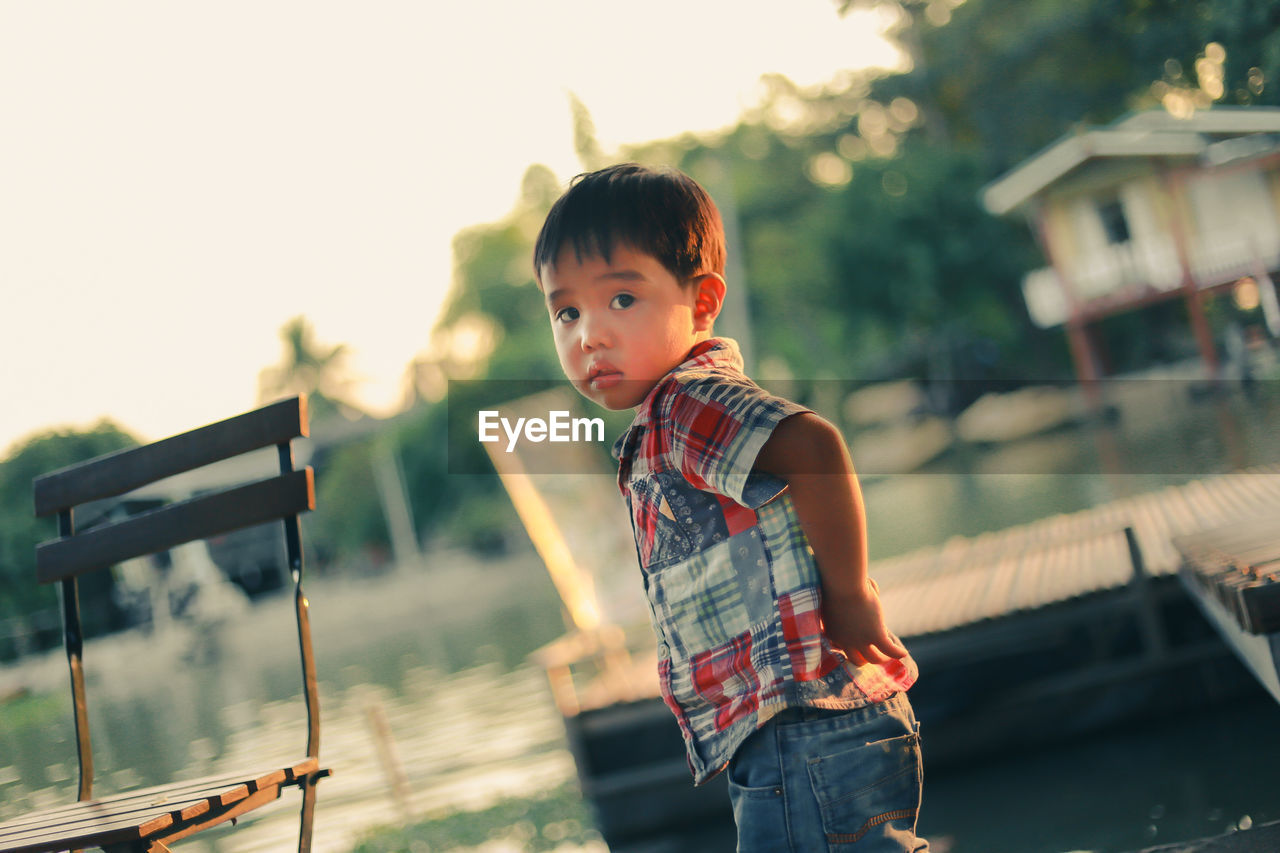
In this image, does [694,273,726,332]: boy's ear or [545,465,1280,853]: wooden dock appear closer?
[694,273,726,332]: boy's ear

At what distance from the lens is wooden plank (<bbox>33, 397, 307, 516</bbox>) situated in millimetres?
1539

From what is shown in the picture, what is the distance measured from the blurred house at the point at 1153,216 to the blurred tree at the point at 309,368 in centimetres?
2987

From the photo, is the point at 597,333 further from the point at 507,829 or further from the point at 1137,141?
the point at 1137,141

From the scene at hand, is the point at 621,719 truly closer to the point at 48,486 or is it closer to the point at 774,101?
the point at 48,486

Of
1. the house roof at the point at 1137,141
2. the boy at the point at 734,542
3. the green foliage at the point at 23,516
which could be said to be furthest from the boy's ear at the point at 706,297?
the green foliage at the point at 23,516

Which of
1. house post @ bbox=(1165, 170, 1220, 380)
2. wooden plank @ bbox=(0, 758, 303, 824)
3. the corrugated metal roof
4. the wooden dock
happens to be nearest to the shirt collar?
wooden plank @ bbox=(0, 758, 303, 824)

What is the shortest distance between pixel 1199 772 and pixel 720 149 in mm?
26274

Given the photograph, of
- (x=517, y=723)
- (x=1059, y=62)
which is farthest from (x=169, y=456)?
(x=1059, y=62)

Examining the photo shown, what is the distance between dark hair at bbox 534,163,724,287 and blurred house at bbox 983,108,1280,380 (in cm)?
299

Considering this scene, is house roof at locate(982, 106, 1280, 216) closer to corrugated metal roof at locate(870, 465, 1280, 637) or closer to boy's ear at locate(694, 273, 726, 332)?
corrugated metal roof at locate(870, 465, 1280, 637)

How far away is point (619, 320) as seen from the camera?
1104 millimetres

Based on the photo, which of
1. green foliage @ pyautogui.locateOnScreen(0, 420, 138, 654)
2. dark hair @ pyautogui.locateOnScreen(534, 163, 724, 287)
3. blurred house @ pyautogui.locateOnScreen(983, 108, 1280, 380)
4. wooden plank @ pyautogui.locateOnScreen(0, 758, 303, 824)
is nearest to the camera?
dark hair @ pyautogui.locateOnScreen(534, 163, 724, 287)

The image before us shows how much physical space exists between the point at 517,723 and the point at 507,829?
8.61ft

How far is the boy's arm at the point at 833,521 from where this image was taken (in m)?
1.00
